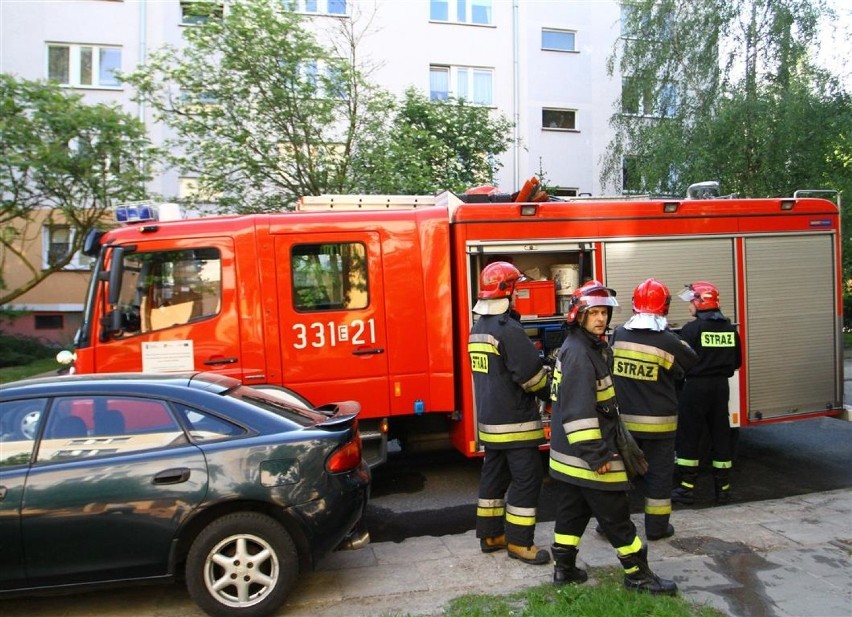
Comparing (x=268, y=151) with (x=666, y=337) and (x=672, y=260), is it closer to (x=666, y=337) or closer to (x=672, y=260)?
(x=672, y=260)

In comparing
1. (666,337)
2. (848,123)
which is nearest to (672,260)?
(666,337)

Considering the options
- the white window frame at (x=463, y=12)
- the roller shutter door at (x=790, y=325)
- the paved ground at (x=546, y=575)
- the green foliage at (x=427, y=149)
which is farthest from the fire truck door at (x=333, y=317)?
the white window frame at (x=463, y=12)

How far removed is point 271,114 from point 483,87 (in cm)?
1019

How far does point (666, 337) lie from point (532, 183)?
2.31 metres

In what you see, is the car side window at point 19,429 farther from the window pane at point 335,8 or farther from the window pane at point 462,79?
the window pane at point 462,79

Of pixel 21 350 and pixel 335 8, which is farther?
pixel 335 8

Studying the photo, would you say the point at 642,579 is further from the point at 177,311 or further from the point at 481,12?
the point at 481,12

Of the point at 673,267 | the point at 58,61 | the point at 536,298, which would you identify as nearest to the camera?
the point at 536,298

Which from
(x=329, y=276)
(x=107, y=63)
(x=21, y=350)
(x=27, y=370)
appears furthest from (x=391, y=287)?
(x=107, y=63)

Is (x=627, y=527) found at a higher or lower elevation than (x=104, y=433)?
lower

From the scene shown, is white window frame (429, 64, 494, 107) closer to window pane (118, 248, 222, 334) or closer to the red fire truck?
the red fire truck

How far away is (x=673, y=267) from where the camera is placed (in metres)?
6.22

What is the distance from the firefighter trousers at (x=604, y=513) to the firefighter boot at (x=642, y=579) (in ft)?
0.17

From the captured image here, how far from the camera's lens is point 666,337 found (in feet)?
14.7
